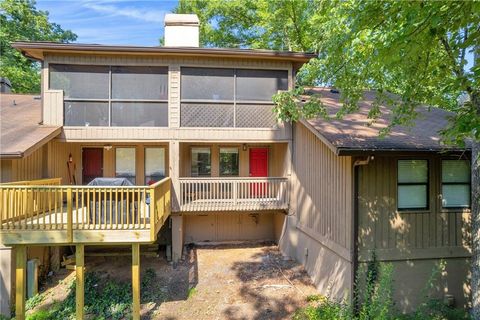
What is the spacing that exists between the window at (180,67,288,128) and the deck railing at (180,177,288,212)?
1.90 metres

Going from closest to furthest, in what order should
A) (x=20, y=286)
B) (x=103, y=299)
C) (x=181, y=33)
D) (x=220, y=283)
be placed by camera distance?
(x=20, y=286) → (x=103, y=299) → (x=220, y=283) → (x=181, y=33)

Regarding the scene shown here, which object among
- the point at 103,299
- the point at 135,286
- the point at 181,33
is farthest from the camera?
the point at 181,33

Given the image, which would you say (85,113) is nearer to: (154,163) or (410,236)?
(154,163)

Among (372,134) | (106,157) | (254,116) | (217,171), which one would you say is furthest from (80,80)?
(372,134)

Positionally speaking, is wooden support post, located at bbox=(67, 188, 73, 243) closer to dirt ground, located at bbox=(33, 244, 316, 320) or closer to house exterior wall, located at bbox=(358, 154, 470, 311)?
dirt ground, located at bbox=(33, 244, 316, 320)

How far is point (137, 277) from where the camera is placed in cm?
704

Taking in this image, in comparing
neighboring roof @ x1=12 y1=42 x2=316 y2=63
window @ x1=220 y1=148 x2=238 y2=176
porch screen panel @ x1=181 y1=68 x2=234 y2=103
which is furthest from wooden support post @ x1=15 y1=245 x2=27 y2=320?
window @ x1=220 y1=148 x2=238 y2=176

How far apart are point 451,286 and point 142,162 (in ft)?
32.6

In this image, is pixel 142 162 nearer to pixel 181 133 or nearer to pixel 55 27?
pixel 181 133

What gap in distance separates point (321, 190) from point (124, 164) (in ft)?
23.5

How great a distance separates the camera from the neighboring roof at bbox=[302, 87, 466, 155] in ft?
20.9

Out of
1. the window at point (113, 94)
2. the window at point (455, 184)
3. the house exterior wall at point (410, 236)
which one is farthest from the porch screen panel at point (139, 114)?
the window at point (455, 184)

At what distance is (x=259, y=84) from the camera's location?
400 inches

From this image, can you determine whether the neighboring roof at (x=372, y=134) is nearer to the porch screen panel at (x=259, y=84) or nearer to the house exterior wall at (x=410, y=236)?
the house exterior wall at (x=410, y=236)
